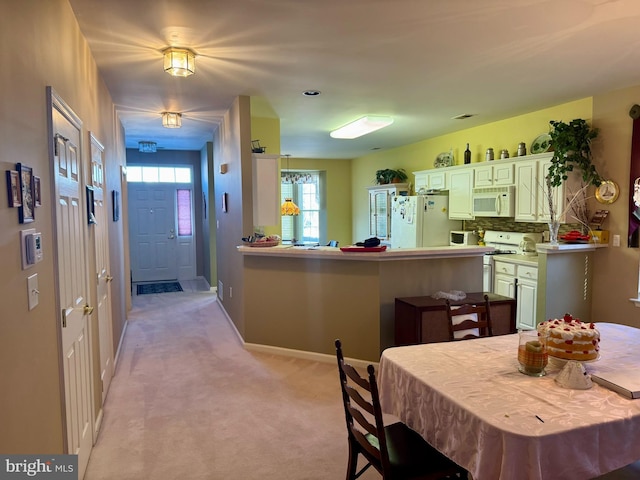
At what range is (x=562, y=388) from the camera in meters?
1.68

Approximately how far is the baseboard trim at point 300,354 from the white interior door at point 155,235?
180 inches

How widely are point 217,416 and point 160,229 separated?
5.94 metres

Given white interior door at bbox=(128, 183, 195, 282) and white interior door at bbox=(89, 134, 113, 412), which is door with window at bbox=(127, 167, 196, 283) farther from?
white interior door at bbox=(89, 134, 113, 412)

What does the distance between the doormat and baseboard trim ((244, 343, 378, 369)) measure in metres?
3.58

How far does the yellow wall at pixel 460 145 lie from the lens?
4738mm

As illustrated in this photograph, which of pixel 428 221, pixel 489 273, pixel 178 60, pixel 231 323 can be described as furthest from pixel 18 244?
pixel 428 221

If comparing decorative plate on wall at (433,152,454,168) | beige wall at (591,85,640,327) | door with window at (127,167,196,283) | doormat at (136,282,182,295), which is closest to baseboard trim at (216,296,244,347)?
doormat at (136,282,182,295)

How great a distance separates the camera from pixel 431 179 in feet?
21.7

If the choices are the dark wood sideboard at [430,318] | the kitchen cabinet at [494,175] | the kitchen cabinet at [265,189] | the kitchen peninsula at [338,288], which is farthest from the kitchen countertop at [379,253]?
the kitchen cabinet at [494,175]

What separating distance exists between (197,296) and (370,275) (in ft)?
13.4

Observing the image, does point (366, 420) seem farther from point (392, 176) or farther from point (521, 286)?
point (392, 176)

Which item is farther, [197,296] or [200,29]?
[197,296]

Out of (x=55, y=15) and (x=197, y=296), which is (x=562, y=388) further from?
(x=197, y=296)

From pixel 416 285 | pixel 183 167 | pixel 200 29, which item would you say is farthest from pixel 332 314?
pixel 183 167
